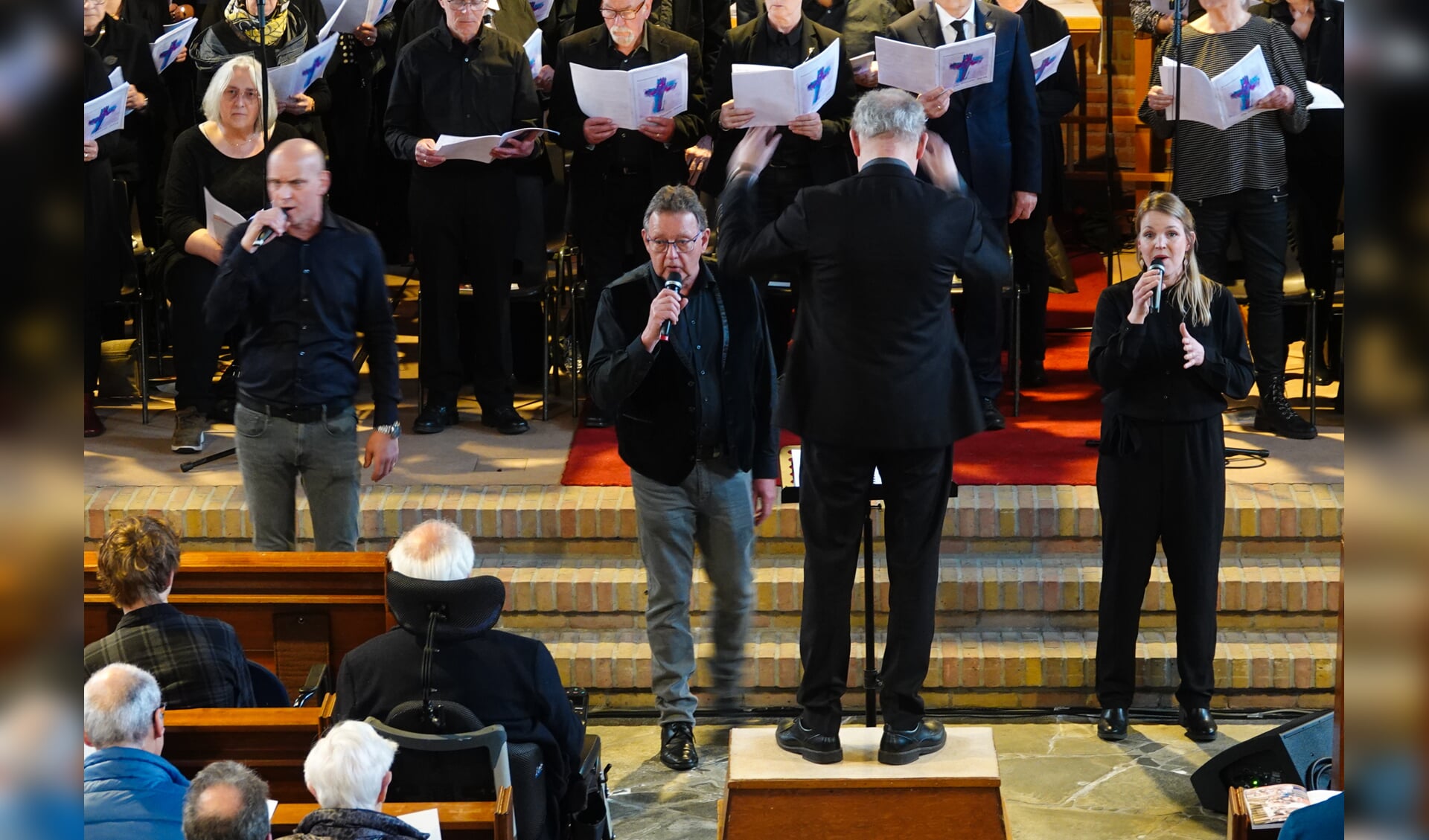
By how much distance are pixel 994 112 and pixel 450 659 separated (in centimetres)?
371

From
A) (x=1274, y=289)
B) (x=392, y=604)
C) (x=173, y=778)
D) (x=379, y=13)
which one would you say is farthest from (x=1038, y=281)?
(x=173, y=778)

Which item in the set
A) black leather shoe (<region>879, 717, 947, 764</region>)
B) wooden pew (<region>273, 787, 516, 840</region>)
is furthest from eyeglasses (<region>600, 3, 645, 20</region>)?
wooden pew (<region>273, 787, 516, 840</region>)

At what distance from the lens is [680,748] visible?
16.8ft

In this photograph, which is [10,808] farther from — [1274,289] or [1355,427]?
[1274,289]

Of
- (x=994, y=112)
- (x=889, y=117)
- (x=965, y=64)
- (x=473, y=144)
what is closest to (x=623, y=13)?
(x=473, y=144)

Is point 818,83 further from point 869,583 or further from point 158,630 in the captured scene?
point 158,630

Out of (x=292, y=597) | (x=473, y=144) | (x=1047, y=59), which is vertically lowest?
(x=292, y=597)

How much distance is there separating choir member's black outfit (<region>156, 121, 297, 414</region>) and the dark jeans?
11.8ft

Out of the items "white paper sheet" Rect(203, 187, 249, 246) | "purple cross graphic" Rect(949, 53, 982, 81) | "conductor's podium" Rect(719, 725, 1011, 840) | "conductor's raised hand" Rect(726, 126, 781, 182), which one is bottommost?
"conductor's podium" Rect(719, 725, 1011, 840)

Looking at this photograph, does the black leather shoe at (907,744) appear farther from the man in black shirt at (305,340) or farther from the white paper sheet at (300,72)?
the white paper sheet at (300,72)

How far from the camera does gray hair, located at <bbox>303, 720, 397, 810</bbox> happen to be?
10.0 ft

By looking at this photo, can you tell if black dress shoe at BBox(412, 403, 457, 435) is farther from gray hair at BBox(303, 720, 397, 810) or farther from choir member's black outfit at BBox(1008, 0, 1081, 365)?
gray hair at BBox(303, 720, 397, 810)

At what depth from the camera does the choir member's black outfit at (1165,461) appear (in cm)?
489

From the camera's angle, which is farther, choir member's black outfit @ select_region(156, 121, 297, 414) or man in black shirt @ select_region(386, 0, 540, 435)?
man in black shirt @ select_region(386, 0, 540, 435)
